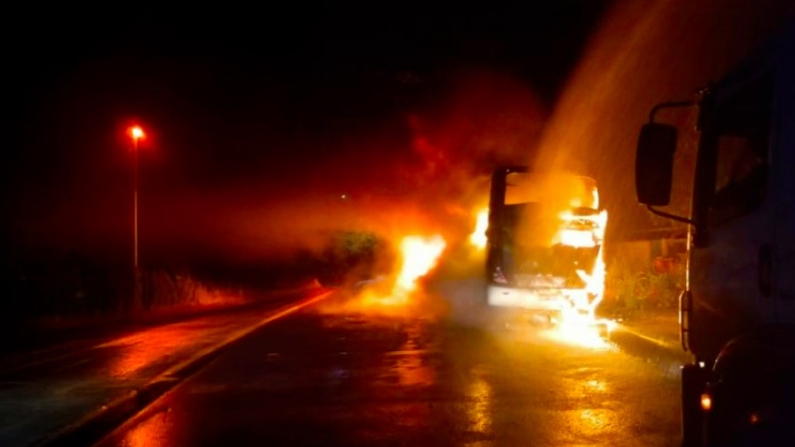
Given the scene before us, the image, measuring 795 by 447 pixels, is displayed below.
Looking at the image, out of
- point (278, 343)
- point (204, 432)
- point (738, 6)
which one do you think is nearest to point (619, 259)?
point (738, 6)

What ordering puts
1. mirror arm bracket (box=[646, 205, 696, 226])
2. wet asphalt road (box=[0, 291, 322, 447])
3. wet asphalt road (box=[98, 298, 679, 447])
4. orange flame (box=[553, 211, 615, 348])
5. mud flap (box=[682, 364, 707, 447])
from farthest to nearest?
orange flame (box=[553, 211, 615, 348]), wet asphalt road (box=[0, 291, 322, 447]), wet asphalt road (box=[98, 298, 679, 447]), mirror arm bracket (box=[646, 205, 696, 226]), mud flap (box=[682, 364, 707, 447])

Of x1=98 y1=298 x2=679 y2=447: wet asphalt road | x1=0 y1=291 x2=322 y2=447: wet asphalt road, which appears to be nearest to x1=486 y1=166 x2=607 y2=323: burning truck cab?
x1=98 y1=298 x2=679 y2=447: wet asphalt road

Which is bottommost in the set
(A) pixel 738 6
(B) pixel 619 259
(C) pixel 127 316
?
(C) pixel 127 316

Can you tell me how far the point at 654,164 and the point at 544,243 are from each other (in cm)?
1695

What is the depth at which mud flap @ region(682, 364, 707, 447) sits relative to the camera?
19.1 feet

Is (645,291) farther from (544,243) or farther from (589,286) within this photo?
(544,243)

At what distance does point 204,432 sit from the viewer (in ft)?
33.9

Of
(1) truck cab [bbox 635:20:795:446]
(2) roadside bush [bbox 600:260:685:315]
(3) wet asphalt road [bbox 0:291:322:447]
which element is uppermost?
(1) truck cab [bbox 635:20:795:446]

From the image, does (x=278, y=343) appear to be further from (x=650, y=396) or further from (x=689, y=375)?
(x=689, y=375)

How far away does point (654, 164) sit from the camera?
5.92 meters

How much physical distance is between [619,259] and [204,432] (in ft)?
66.6

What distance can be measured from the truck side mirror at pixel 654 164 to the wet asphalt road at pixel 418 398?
3.96 m

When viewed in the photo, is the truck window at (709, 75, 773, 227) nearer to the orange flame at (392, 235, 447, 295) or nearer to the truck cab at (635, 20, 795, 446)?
the truck cab at (635, 20, 795, 446)

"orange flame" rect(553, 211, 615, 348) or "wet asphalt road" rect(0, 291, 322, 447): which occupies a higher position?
"orange flame" rect(553, 211, 615, 348)
